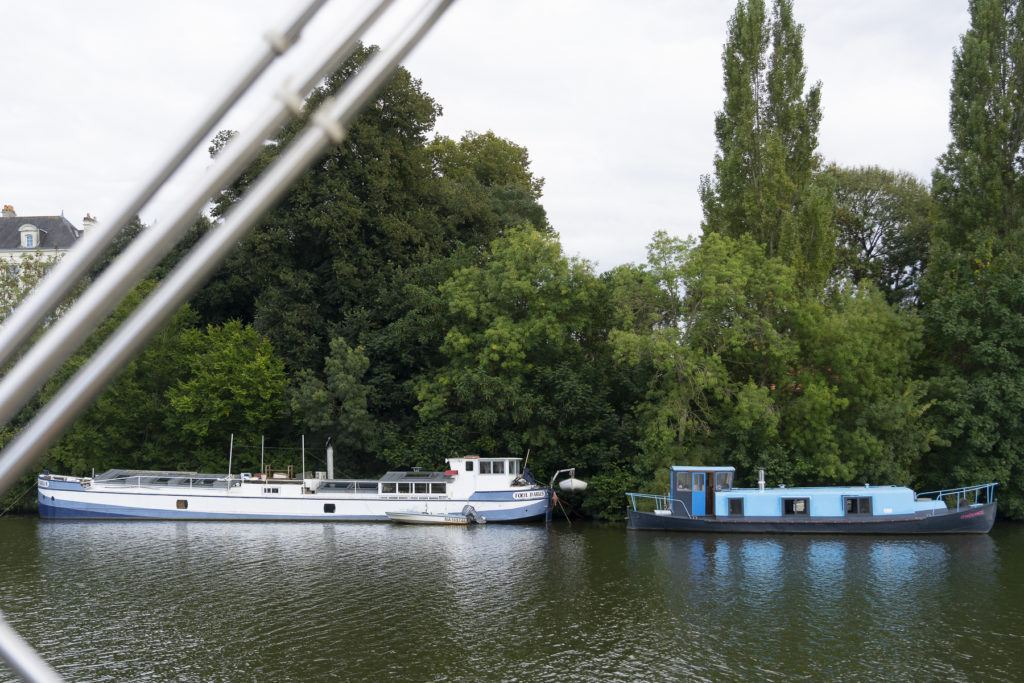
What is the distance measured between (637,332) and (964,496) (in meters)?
14.2

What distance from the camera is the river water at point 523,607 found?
15.8 metres

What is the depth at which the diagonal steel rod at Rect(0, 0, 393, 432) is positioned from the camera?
1344 millimetres

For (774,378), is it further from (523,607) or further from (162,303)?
(162,303)

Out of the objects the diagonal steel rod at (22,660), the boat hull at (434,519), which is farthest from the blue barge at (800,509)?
the diagonal steel rod at (22,660)

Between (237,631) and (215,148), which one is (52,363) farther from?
(215,148)

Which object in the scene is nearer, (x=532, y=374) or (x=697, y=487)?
(x=697, y=487)

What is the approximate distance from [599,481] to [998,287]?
17987 millimetres

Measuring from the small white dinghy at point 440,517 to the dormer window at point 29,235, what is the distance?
37360mm

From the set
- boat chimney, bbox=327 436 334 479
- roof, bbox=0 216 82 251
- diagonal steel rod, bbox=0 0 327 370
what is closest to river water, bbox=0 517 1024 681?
boat chimney, bbox=327 436 334 479

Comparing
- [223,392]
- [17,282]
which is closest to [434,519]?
[223,392]

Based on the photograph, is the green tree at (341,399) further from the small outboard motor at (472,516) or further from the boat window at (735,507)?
the boat window at (735,507)

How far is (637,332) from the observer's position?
35125 mm

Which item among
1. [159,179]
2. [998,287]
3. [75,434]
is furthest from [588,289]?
[159,179]

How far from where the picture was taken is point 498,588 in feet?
73.4
